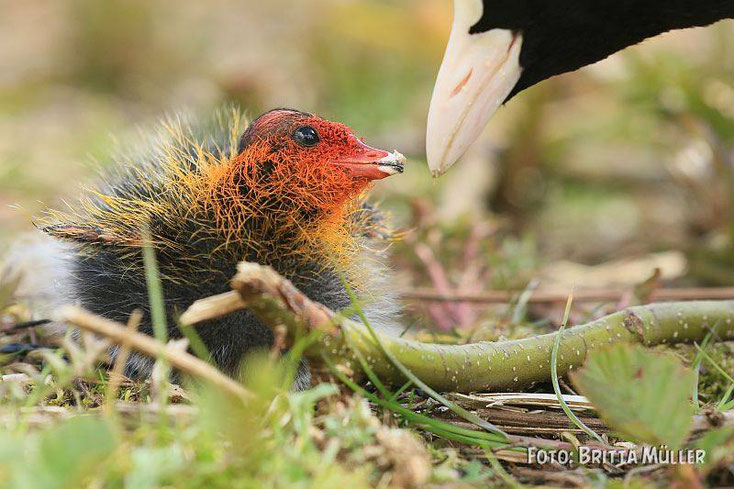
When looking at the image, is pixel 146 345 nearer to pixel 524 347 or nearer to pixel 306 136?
pixel 306 136

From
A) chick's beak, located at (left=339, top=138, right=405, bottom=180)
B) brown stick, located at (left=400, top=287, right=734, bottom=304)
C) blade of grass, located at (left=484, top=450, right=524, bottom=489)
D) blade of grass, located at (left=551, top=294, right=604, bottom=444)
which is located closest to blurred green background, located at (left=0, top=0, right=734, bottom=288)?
brown stick, located at (left=400, top=287, right=734, bottom=304)

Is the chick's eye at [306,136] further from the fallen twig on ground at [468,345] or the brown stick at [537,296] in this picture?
the brown stick at [537,296]

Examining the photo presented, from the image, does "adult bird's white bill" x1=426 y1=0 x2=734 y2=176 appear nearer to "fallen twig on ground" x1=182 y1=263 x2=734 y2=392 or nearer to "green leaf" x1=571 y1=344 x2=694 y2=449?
"fallen twig on ground" x1=182 y1=263 x2=734 y2=392

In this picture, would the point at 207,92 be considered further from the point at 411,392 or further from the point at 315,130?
the point at 411,392

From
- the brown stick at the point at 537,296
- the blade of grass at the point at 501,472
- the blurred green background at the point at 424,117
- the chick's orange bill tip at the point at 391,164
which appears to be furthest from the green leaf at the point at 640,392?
the blurred green background at the point at 424,117

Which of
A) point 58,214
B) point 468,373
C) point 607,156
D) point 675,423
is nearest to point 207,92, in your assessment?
point 607,156
